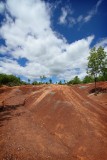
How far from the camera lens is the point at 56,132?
15.7m

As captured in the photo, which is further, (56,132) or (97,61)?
(97,61)

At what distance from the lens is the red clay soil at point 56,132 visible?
38.4ft

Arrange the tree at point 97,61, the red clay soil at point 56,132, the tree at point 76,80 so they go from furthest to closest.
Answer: the tree at point 76,80 < the tree at point 97,61 < the red clay soil at point 56,132

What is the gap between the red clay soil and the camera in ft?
38.4

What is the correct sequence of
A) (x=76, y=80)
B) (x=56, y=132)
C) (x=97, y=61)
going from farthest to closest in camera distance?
(x=76, y=80), (x=97, y=61), (x=56, y=132)

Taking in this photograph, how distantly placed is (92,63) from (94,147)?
2350cm

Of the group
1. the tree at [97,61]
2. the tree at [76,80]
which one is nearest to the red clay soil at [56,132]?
the tree at [97,61]

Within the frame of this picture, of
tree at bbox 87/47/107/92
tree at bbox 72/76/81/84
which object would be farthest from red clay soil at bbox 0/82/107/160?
tree at bbox 72/76/81/84

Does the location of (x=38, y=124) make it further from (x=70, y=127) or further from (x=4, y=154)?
(x=4, y=154)

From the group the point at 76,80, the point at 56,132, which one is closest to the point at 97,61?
the point at 56,132

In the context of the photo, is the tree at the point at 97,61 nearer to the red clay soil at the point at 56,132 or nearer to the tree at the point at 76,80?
the red clay soil at the point at 56,132

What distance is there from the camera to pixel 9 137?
43.9 ft

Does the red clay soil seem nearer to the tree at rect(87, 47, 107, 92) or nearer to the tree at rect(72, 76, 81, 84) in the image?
the tree at rect(87, 47, 107, 92)

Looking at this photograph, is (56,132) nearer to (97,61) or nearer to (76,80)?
(97,61)
